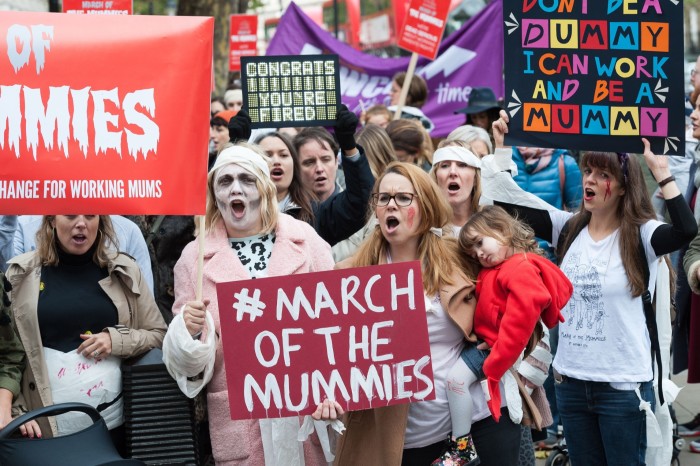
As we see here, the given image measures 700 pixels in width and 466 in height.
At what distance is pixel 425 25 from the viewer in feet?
31.8

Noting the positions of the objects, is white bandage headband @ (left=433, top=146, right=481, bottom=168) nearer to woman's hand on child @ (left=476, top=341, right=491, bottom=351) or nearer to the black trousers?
woman's hand on child @ (left=476, top=341, right=491, bottom=351)

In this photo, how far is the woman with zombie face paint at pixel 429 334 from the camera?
4207mm

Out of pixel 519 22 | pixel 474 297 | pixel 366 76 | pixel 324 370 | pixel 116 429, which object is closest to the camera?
pixel 324 370

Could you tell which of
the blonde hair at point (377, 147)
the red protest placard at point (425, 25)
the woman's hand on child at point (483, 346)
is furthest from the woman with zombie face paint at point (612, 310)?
the red protest placard at point (425, 25)

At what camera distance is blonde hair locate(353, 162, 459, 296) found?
14.2 feet

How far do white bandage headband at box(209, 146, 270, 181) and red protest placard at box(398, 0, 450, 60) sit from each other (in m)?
5.11

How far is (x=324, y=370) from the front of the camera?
4.06 metres

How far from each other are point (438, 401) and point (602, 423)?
3.24 ft

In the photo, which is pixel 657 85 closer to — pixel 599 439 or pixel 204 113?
pixel 599 439

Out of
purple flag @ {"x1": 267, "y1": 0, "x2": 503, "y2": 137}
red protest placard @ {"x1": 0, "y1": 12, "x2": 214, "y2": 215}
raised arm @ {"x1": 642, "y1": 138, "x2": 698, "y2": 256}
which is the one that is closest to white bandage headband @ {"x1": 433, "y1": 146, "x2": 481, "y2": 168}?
raised arm @ {"x1": 642, "y1": 138, "x2": 698, "y2": 256}

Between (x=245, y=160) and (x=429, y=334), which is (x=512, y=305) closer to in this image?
(x=429, y=334)

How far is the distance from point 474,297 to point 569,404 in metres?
0.93

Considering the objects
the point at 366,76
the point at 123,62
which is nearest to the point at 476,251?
the point at 123,62

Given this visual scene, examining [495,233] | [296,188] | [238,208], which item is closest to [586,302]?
[495,233]
